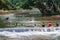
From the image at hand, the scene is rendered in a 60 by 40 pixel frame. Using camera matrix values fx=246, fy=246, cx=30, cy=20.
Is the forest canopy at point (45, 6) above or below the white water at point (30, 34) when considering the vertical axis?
above

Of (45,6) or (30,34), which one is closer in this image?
(30,34)

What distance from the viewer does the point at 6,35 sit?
2488cm

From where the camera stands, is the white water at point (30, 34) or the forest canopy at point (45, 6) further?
the forest canopy at point (45, 6)

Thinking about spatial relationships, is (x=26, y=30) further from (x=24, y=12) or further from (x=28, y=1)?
(x=28, y=1)

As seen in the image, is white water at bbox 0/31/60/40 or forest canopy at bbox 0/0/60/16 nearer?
white water at bbox 0/31/60/40

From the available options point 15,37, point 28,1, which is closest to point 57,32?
point 15,37

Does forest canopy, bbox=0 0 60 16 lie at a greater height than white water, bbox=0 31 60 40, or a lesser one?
greater

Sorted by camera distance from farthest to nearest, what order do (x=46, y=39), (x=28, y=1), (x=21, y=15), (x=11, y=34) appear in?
(x=28, y=1) → (x=21, y=15) → (x=11, y=34) → (x=46, y=39)

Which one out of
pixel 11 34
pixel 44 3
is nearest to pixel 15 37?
pixel 11 34

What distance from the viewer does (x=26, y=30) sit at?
26391 mm

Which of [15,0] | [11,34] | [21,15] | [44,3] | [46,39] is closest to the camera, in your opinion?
[46,39]

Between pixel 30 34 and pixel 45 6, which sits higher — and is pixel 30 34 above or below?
below

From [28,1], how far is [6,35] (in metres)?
37.1

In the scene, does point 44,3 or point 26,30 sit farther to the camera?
point 44,3
